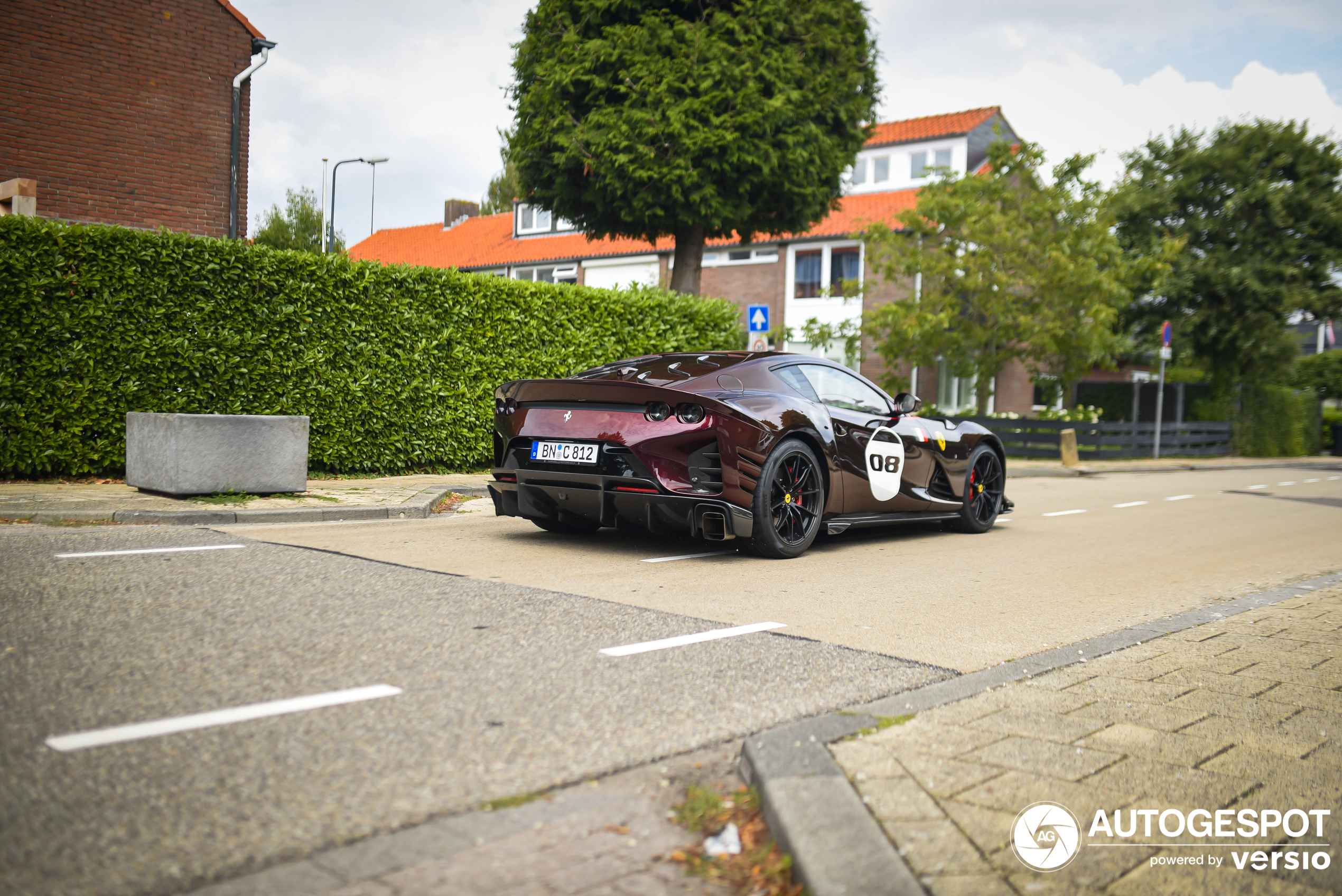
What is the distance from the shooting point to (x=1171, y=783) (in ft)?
9.57

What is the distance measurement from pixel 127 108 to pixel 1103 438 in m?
21.7

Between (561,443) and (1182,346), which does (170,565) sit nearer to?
(561,443)

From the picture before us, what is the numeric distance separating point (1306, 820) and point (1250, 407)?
33.1 meters

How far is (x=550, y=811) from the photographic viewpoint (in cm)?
262

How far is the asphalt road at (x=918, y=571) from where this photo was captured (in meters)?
5.10

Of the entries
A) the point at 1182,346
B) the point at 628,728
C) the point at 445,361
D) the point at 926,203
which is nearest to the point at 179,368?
the point at 445,361

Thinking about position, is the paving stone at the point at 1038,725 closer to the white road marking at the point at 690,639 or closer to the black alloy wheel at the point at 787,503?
the white road marking at the point at 690,639

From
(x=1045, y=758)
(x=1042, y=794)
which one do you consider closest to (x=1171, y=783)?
(x=1045, y=758)

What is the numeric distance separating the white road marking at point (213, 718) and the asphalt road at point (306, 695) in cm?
3

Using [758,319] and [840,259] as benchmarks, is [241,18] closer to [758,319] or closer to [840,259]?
[758,319]

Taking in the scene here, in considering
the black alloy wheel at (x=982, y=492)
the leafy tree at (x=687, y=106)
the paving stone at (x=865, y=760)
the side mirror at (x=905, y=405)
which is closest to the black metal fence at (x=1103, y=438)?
the leafy tree at (x=687, y=106)

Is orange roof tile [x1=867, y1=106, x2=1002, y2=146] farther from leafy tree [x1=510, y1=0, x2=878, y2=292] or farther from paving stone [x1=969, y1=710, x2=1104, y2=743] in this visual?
paving stone [x1=969, y1=710, x2=1104, y2=743]

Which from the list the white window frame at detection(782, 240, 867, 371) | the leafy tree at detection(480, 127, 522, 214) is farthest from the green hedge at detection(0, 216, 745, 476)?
the leafy tree at detection(480, 127, 522, 214)

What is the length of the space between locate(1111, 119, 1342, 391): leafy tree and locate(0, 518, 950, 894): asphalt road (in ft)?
94.4
